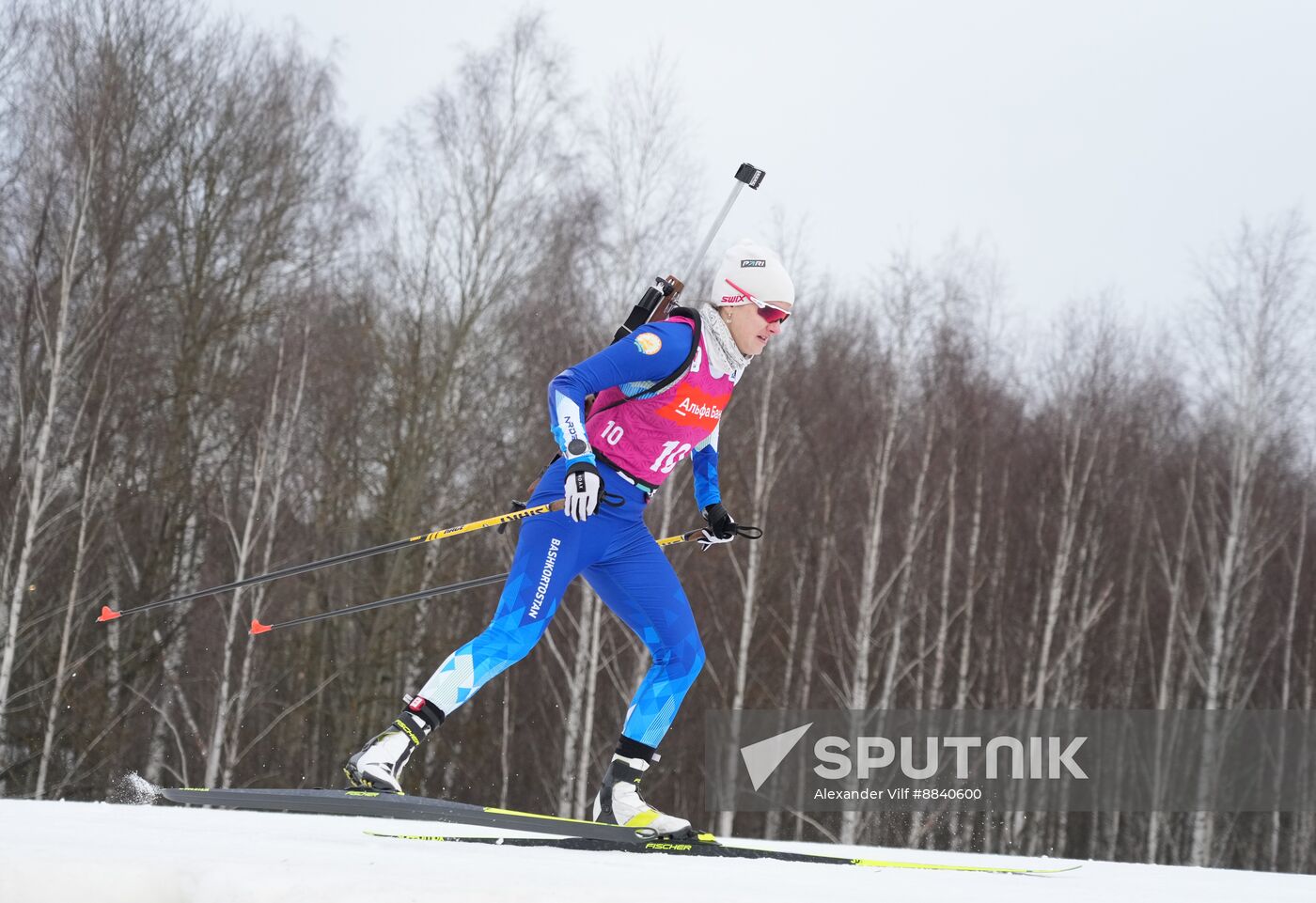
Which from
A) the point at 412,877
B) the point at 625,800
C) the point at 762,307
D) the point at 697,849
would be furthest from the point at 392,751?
the point at 762,307

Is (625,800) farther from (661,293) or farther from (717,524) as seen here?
(661,293)

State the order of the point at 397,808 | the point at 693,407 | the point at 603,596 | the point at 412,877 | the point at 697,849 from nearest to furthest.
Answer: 1. the point at 412,877
2. the point at 397,808
3. the point at 697,849
4. the point at 693,407
5. the point at 603,596

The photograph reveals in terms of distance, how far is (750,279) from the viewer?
4.35 meters

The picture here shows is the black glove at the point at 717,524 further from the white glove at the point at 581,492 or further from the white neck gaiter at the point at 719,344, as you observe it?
the white glove at the point at 581,492

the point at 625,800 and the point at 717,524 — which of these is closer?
the point at 625,800

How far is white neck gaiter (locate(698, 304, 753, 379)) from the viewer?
14.1 ft

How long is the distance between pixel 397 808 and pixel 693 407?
1644mm

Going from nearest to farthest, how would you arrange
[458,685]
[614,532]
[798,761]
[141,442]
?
1. [458,685]
2. [614,532]
3. [141,442]
4. [798,761]

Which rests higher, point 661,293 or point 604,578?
point 661,293

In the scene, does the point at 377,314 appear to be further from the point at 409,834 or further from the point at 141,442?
the point at 409,834

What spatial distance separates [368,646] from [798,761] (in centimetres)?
796

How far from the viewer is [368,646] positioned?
15984 mm

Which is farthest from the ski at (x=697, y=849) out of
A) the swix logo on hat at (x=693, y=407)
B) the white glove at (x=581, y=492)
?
the swix logo on hat at (x=693, y=407)

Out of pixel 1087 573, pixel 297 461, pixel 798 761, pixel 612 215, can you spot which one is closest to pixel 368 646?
pixel 297 461
